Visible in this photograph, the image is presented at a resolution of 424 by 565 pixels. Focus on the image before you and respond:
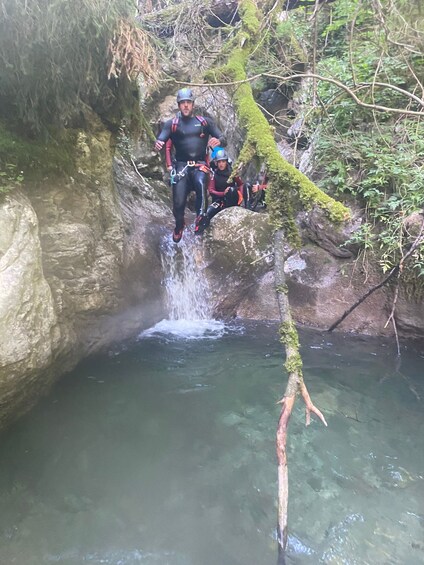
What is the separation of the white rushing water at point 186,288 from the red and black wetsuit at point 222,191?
0.96 metres

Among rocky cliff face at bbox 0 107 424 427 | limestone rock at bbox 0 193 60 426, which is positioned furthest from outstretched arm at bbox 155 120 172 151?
limestone rock at bbox 0 193 60 426

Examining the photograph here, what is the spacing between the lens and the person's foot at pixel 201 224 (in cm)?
766

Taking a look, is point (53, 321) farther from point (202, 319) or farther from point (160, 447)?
point (202, 319)

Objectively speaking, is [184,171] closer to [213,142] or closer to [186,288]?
[213,142]

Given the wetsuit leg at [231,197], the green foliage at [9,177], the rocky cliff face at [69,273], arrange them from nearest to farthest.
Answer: the rocky cliff face at [69,273], the green foliage at [9,177], the wetsuit leg at [231,197]

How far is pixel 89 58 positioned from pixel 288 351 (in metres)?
3.62

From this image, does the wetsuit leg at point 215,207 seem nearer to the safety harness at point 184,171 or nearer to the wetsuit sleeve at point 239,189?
the wetsuit sleeve at point 239,189

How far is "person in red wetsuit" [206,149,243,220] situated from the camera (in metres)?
8.00

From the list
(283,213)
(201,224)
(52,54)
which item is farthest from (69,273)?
(201,224)

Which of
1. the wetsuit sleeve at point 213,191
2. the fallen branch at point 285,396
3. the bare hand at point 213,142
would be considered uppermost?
the bare hand at point 213,142

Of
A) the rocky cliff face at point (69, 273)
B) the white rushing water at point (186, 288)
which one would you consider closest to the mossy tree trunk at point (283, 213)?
the rocky cliff face at point (69, 273)

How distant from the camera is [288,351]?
3.15 m

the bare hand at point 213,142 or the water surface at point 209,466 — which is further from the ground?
the bare hand at point 213,142

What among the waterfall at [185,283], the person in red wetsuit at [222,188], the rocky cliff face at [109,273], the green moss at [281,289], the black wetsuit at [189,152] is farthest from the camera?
the person in red wetsuit at [222,188]
